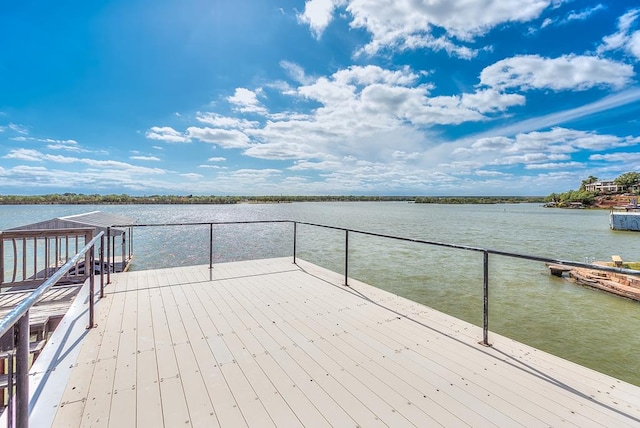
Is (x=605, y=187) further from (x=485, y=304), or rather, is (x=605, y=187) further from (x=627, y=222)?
(x=485, y=304)

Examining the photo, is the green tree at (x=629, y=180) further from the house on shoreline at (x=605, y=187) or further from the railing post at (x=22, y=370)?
the railing post at (x=22, y=370)

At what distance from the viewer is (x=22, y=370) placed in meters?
0.86

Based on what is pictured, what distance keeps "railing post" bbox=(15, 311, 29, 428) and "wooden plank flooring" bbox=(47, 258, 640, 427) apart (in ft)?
2.50

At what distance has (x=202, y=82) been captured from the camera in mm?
11570

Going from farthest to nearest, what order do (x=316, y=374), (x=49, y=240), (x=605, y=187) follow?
(x=605, y=187) → (x=49, y=240) → (x=316, y=374)

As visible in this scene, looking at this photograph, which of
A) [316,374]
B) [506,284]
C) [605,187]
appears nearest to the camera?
[316,374]

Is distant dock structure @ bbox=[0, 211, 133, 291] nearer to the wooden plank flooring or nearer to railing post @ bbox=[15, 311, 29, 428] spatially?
the wooden plank flooring

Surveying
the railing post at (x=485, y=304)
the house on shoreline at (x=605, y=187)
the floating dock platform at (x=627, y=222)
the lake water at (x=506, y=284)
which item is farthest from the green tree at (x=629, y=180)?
the railing post at (x=485, y=304)

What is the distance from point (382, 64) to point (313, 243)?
30.9ft

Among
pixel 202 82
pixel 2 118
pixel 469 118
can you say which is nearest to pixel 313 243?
pixel 202 82

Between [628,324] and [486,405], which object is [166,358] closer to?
[486,405]

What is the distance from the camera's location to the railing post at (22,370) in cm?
85

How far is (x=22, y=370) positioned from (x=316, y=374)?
1.57 meters

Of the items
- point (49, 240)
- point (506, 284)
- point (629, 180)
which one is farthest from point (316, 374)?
point (629, 180)
